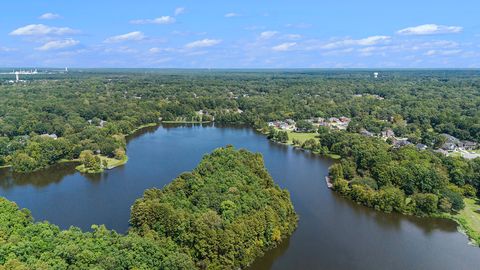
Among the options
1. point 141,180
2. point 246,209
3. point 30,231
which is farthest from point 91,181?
point 246,209

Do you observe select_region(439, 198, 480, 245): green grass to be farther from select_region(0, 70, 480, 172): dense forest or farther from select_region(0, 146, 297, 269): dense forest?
select_region(0, 70, 480, 172): dense forest

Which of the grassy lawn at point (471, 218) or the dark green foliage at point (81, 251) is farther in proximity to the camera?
the grassy lawn at point (471, 218)

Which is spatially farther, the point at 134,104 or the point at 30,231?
the point at 134,104

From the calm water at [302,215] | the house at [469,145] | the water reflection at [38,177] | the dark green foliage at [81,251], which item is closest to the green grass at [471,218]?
the calm water at [302,215]

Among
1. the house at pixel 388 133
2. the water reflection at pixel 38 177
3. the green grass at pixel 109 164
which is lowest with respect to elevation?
the water reflection at pixel 38 177

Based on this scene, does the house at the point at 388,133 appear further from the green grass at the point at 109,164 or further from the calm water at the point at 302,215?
the green grass at the point at 109,164

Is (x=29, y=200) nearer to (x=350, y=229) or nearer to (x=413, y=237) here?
(x=350, y=229)

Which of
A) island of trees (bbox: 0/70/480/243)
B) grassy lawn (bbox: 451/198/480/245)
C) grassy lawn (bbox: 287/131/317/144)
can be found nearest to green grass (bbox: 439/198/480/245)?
grassy lawn (bbox: 451/198/480/245)
